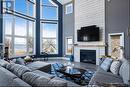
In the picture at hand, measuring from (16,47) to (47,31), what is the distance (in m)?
3.06

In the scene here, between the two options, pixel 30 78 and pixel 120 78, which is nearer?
pixel 30 78

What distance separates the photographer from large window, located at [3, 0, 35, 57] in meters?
8.45

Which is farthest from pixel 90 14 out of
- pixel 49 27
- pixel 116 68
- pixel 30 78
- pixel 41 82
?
pixel 41 82

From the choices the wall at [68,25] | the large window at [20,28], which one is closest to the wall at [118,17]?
the wall at [68,25]

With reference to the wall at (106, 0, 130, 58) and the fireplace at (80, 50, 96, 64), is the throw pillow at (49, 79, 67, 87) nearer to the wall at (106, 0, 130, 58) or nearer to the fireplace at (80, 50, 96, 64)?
the wall at (106, 0, 130, 58)

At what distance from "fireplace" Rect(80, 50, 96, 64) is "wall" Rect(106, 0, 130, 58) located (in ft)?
5.01

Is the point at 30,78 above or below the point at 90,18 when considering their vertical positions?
below

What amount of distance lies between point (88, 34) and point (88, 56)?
128 centimetres

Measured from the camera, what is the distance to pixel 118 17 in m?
7.78

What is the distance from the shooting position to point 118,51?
7.80m

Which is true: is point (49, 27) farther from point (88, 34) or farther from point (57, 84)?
point (57, 84)

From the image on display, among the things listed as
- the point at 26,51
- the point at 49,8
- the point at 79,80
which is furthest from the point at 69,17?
the point at 79,80

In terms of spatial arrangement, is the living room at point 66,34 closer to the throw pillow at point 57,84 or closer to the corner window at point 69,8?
the corner window at point 69,8

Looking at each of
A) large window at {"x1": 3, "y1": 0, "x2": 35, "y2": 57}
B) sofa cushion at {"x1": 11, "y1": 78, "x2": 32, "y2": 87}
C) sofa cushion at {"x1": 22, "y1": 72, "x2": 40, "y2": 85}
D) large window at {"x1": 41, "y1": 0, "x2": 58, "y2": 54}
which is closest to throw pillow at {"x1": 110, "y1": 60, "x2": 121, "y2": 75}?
sofa cushion at {"x1": 22, "y1": 72, "x2": 40, "y2": 85}
